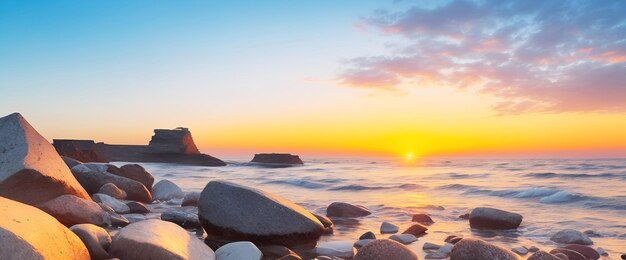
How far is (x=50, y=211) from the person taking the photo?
554 cm

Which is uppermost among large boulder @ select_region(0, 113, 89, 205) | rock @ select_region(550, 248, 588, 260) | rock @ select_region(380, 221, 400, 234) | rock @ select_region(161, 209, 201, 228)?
large boulder @ select_region(0, 113, 89, 205)

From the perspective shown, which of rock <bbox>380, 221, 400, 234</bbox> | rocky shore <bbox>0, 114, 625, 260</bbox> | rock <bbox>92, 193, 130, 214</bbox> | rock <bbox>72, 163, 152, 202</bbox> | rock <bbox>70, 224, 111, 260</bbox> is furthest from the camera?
rock <bbox>72, 163, 152, 202</bbox>

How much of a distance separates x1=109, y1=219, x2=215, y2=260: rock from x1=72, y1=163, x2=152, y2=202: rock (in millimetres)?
6738

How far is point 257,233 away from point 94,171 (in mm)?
6420

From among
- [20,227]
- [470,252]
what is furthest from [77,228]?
[470,252]

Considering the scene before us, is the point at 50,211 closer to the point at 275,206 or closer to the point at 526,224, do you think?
the point at 275,206

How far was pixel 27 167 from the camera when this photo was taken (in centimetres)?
573

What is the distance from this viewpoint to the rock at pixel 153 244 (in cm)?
366

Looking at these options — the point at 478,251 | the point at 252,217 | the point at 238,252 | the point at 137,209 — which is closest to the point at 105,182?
the point at 137,209

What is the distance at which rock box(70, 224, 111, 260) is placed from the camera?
3.86 m

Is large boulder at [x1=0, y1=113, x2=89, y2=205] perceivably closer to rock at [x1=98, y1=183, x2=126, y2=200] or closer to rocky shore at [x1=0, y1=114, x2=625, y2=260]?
rocky shore at [x1=0, y1=114, x2=625, y2=260]

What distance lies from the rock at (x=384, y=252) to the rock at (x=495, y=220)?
3297 mm

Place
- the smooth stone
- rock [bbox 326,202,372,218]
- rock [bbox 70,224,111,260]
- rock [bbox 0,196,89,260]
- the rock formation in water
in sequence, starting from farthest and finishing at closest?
the rock formation in water, rock [bbox 326,202,372,218], the smooth stone, rock [bbox 70,224,111,260], rock [bbox 0,196,89,260]

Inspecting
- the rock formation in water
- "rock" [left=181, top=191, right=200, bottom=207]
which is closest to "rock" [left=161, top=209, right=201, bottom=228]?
"rock" [left=181, top=191, right=200, bottom=207]
